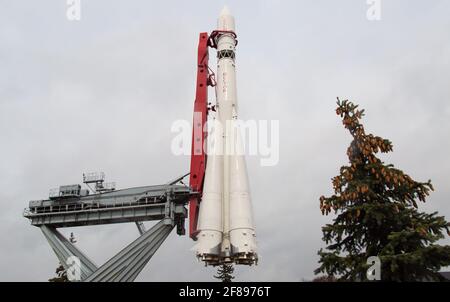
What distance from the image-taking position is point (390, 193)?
15.2m

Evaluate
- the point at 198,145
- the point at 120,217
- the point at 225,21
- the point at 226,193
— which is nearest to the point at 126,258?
the point at 120,217

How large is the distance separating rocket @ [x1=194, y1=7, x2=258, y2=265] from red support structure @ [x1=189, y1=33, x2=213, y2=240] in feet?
5.03

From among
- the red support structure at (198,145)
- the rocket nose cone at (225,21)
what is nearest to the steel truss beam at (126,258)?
the red support structure at (198,145)

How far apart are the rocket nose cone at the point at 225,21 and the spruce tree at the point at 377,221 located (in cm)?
1873

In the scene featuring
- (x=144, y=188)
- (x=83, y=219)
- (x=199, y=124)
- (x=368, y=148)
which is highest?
(x=199, y=124)

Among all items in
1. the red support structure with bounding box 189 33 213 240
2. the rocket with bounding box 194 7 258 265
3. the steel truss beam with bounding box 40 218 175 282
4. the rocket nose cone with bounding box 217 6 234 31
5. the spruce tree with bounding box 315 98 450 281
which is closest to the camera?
the spruce tree with bounding box 315 98 450 281

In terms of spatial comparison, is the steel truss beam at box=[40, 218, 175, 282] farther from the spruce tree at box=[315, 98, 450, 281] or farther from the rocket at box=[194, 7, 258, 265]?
the spruce tree at box=[315, 98, 450, 281]

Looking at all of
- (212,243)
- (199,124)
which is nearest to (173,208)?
(199,124)

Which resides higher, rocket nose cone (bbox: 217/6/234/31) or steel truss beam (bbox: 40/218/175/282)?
rocket nose cone (bbox: 217/6/234/31)

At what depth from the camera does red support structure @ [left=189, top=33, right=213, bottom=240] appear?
95.1 feet

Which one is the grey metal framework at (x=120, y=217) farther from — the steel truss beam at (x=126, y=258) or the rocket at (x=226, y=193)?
the rocket at (x=226, y=193)

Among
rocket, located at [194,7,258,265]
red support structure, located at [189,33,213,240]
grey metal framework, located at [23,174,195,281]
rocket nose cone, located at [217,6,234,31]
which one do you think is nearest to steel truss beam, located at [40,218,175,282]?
grey metal framework, located at [23,174,195,281]
